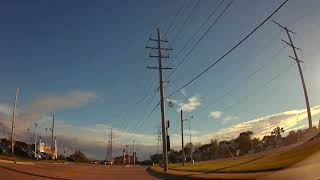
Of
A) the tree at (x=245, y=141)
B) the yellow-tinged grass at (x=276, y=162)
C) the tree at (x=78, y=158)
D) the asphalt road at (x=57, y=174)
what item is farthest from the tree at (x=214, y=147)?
the asphalt road at (x=57, y=174)

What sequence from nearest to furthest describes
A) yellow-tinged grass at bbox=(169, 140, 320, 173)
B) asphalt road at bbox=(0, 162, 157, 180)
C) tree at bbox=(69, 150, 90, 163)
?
1. yellow-tinged grass at bbox=(169, 140, 320, 173)
2. asphalt road at bbox=(0, 162, 157, 180)
3. tree at bbox=(69, 150, 90, 163)

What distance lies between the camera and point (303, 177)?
53.4ft

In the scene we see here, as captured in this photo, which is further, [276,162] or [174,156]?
[174,156]

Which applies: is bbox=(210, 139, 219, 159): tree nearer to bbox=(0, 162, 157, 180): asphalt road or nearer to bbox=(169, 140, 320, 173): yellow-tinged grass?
bbox=(169, 140, 320, 173): yellow-tinged grass

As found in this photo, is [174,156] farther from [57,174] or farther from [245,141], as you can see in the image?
[57,174]

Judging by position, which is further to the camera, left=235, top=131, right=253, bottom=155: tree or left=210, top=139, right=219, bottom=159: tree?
left=210, top=139, right=219, bottom=159: tree

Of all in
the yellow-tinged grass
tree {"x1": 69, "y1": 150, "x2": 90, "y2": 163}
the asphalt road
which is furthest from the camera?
tree {"x1": 69, "y1": 150, "x2": 90, "y2": 163}

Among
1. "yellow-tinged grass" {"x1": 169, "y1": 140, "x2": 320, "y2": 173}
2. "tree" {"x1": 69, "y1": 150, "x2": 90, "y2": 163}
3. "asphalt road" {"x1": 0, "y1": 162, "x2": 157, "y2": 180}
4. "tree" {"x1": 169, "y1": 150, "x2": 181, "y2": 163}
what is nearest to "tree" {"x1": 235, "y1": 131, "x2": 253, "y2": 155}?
"tree" {"x1": 169, "y1": 150, "x2": 181, "y2": 163}

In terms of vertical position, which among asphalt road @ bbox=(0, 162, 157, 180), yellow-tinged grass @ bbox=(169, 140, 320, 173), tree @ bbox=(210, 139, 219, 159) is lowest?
asphalt road @ bbox=(0, 162, 157, 180)

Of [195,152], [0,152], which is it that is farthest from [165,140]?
[195,152]

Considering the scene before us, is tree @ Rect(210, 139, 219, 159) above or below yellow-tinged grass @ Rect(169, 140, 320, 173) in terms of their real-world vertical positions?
above

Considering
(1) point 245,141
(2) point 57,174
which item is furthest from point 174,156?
→ (2) point 57,174

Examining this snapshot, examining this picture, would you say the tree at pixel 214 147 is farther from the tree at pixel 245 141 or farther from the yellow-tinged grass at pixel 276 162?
the yellow-tinged grass at pixel 276 162

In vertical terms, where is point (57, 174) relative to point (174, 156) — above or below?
below
